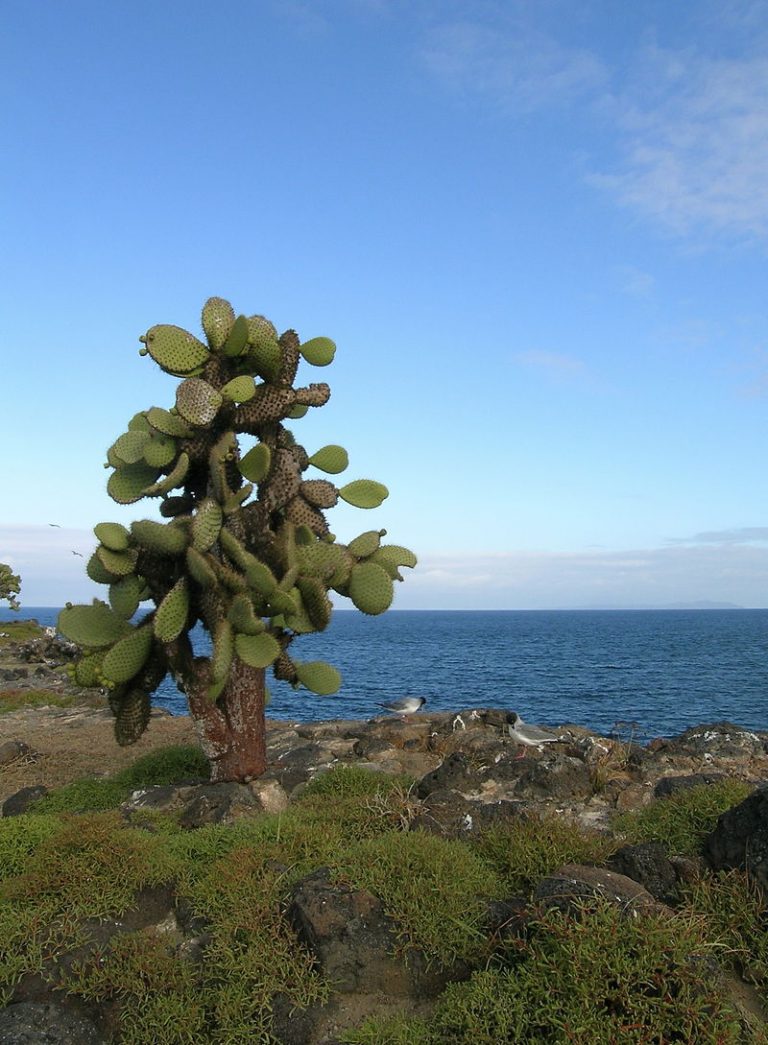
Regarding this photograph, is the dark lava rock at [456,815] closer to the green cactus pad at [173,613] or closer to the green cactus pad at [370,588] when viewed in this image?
the green cactus pad at [370,588]

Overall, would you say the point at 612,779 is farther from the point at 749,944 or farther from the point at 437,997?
the point at 437,997

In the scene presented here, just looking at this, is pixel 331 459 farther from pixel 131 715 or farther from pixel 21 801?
pixel 21 801

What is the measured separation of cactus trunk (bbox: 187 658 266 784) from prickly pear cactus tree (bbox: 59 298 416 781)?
2 centimetres

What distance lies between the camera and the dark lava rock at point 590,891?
16.5ft

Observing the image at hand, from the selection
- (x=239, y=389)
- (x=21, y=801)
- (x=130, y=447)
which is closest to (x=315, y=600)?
(x=239, y=389)

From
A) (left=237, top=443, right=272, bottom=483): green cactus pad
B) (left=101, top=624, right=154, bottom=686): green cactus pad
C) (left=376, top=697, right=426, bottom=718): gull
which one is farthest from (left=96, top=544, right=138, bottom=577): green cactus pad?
(left=376, top=697, right=426, bottom=718): gull

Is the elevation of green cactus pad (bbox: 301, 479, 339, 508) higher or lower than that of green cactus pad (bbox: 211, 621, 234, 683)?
higher

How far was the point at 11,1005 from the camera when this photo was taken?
5.09 metres

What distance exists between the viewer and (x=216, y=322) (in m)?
9.98

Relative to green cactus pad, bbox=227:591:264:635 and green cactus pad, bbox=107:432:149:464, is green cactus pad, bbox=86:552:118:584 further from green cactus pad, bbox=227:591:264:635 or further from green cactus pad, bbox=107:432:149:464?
green cactus pad, bbox=227:591:264:635

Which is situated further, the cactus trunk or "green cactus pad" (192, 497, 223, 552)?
the cactus trunk

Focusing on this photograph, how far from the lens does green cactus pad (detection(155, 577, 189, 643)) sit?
9453 millimetres

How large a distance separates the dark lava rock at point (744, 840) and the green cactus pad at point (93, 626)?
727 cm

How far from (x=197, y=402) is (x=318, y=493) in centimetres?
217
